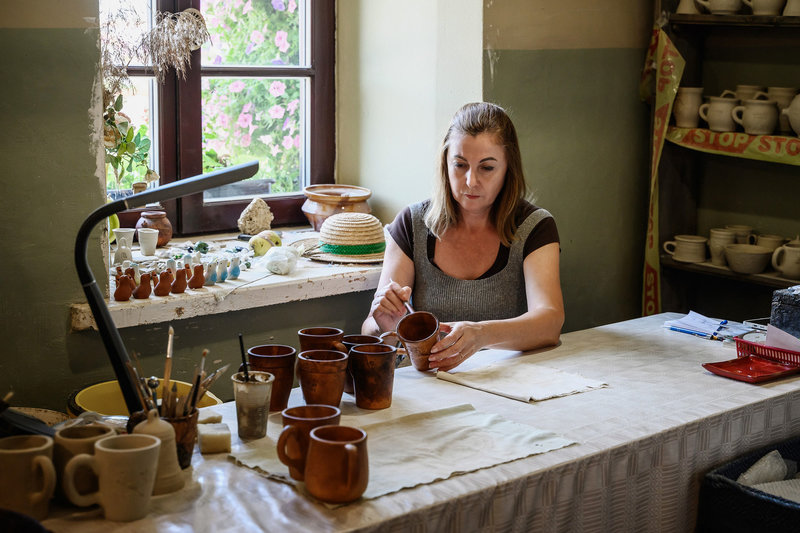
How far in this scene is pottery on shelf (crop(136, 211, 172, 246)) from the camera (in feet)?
10.1

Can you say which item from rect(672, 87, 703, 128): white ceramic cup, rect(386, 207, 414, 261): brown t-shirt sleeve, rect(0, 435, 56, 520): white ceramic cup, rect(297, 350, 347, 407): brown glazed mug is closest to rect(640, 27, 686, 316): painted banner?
rect(672, 87, 703, 128): white ceramic cup

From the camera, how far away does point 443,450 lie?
64.1 inches

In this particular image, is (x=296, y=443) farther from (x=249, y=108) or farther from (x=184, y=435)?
(x=249, y=108)

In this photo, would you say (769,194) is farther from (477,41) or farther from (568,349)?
(568,349)

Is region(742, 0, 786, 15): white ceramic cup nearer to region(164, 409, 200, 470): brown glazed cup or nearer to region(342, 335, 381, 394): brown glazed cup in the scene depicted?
region(342, 335, 381, 394): brown glazed cup

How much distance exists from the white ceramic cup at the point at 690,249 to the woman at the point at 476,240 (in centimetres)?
110

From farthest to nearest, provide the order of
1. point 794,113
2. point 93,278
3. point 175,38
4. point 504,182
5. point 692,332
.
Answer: point 794,113 → point 175,38 → point 504,182 → point 692,332 → point 93,278

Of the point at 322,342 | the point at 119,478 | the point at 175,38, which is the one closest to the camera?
the point at 119,478

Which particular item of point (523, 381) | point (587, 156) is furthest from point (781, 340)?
point (587, 156)

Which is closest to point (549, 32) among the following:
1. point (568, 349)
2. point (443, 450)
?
point (568, 349)

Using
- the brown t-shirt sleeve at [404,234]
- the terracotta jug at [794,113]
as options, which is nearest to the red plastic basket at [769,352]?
the brown t-shirt sleeve at [404,234]

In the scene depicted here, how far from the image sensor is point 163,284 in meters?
2.63

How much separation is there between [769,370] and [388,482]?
117 centimetres

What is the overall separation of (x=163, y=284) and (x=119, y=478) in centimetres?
137
